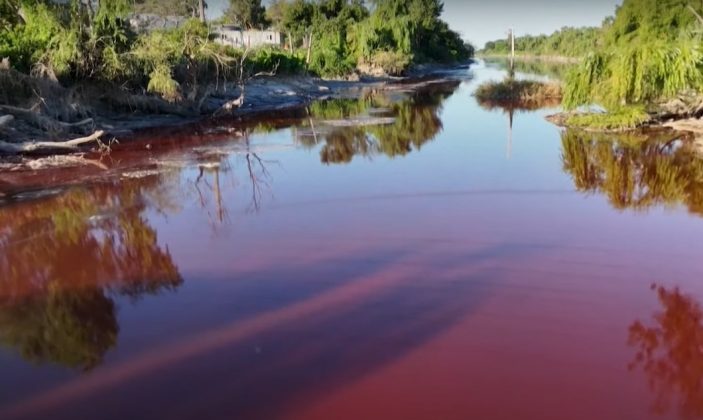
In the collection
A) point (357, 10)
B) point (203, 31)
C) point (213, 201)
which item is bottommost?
point (213, 201)

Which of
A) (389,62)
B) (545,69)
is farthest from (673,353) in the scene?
(545,69)

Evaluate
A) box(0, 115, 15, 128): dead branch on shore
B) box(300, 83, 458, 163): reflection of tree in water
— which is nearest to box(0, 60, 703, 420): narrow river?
box(0, 115, 15, 128): dead branch on shore

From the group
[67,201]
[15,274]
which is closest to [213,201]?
[67,201]

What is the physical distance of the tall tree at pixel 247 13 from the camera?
6775cm

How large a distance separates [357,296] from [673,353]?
364 cm

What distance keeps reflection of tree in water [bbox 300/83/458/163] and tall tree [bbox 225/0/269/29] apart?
37491 mm

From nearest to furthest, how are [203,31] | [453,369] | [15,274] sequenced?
[453,369] < [15,274] < [203,31]

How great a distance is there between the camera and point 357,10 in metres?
69.7

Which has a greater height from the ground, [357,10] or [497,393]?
[357,10]

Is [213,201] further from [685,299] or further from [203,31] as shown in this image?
[203,31]

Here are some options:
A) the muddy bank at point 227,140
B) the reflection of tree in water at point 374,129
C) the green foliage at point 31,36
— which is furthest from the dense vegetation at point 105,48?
the reflection of tree in water at point 374,129

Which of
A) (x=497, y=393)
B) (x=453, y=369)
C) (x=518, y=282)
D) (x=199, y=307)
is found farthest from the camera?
(x=518, y=282)

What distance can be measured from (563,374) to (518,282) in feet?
7.37

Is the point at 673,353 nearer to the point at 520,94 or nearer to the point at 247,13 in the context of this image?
the point at 520,94
